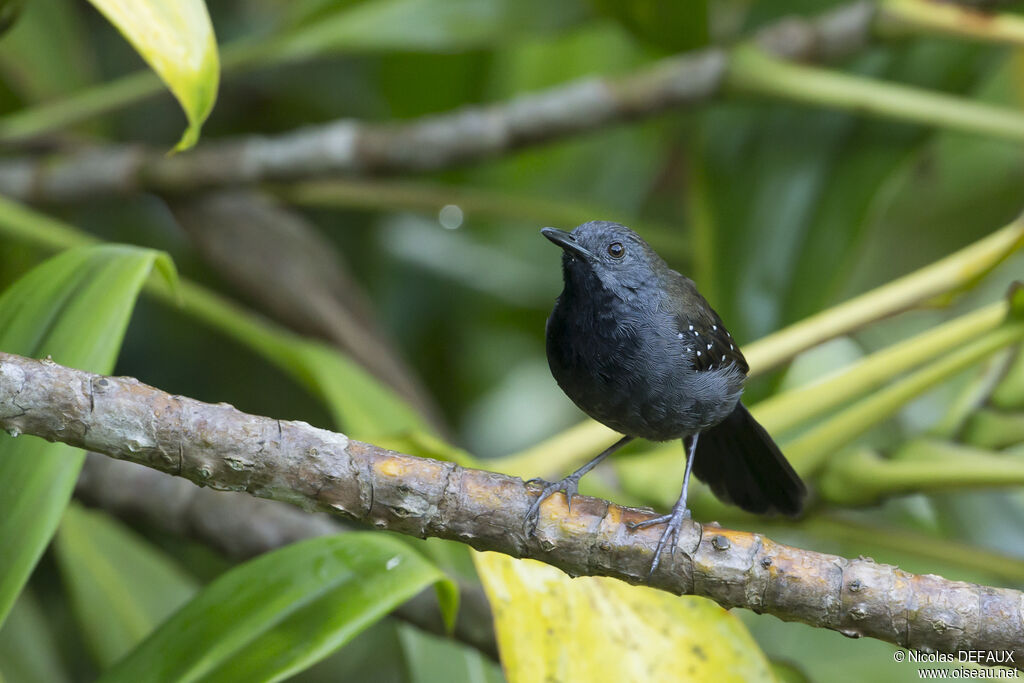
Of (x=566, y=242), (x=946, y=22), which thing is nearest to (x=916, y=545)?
(x=566, y=242)

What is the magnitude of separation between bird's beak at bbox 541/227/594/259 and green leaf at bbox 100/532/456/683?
0.72 meters

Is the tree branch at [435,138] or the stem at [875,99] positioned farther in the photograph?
the tree branch at [435,138]

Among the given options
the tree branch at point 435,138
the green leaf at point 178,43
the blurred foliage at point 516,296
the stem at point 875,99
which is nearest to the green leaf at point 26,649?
the blurred foliage at point 516,296

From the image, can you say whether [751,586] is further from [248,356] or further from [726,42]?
[248,356]

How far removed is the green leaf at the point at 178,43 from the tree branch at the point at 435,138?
1.59 m

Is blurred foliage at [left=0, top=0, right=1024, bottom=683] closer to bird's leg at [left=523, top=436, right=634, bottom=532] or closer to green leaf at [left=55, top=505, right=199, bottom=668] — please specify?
green leaf at [left=55, top=505, right=199, bottom=668]

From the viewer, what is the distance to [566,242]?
198cm

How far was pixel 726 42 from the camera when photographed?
3133mm

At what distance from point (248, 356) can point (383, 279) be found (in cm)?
69

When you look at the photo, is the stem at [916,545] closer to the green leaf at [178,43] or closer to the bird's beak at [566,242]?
the bird's beak at [566,242]

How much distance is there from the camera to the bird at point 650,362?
190 cm

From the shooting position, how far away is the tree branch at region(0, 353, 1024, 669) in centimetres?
132

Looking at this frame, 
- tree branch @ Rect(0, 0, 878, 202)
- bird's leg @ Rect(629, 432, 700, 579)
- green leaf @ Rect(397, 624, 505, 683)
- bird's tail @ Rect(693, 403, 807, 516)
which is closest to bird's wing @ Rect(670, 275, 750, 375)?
bird's tail @ Rect(693, 403, 807, 516)

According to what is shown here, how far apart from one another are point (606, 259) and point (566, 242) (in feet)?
0.36
